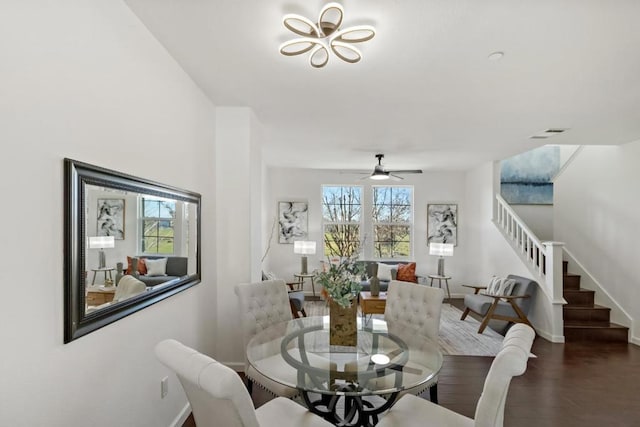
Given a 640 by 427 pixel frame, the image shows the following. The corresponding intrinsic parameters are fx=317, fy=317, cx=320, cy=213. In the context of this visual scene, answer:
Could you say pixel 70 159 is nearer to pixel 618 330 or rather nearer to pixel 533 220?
pixel 618 330

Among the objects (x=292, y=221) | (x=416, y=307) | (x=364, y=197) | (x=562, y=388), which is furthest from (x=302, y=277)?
(x=562, y=388)

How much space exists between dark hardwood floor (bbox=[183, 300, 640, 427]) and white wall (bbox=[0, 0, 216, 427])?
110cm

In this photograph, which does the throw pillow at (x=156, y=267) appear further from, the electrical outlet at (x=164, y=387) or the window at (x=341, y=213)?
the window at (x=341, y=213)

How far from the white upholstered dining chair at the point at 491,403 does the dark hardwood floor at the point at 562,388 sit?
1150 mm

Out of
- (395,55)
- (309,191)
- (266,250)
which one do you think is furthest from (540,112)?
(266,250)

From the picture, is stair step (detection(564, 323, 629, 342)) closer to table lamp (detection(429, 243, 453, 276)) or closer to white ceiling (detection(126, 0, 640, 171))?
table lamp (detection(429, 243, 453, 276))

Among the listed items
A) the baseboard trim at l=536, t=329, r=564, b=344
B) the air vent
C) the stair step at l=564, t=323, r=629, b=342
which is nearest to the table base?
the baseboard trim at l=536, t=329, r=564, b=344

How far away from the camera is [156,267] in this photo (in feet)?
6.56

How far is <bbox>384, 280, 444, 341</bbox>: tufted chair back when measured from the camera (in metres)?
2.54

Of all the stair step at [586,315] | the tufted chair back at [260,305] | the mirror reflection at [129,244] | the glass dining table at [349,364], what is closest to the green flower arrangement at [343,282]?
the glass dining table at [349,364]

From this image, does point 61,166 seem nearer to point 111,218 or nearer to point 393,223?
point 111,218

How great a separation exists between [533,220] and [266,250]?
5.42 meters

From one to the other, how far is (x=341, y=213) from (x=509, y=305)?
3571mm

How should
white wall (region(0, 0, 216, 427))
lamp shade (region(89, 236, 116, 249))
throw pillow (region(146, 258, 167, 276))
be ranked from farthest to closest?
throw pillow (region(146, 258, 167, 276)) → lamp shade (region(89, 236, 116, 249)) → white wall (region(0, 0, 216, 427))
